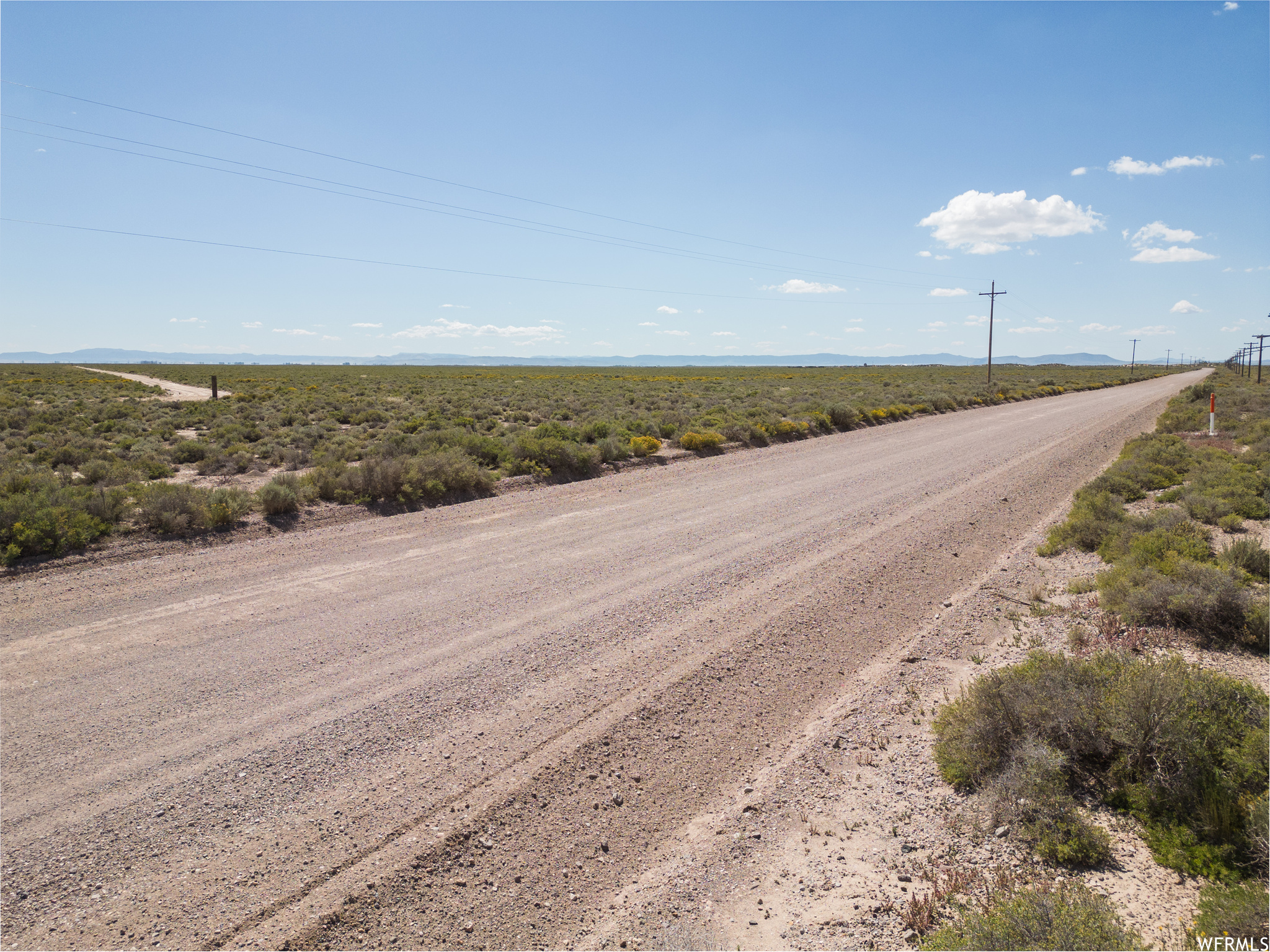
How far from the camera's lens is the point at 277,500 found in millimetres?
11266

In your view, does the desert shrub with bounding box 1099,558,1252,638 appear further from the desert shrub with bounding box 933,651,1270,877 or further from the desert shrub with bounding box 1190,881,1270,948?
the desert shrub with bounding box 1190,881,1270,948

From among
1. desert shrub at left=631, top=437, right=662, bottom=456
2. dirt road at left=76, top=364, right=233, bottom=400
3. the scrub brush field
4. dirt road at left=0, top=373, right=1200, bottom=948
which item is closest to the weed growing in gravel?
dirt road at left=0, top=373, right=1200, bottom=948

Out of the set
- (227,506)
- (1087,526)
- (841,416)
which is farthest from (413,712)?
(841,416)

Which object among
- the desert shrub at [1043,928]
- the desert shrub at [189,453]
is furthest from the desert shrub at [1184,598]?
the desert shrub at [189,453]

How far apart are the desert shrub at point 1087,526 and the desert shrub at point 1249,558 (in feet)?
5.75

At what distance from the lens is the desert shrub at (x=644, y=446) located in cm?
1834

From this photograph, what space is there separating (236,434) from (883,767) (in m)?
22.6

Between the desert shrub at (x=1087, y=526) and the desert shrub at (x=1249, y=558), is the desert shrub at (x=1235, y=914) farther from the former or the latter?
the desert shrub at (x=1087, y=526)

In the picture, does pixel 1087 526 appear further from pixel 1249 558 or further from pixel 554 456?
pixel 554 456

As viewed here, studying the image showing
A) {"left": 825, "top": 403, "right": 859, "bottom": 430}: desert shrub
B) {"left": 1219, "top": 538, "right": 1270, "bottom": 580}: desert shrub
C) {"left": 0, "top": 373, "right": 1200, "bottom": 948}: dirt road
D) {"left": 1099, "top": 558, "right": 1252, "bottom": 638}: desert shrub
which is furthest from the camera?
{"left": 825, "top": 403, "right": 859, "bottom": 430}: desert shrub

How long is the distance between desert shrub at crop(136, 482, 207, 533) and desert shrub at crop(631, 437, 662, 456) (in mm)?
10445

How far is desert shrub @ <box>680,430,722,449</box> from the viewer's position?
1986 cm

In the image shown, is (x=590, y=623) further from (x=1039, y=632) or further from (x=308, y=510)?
(x=308, y=510)

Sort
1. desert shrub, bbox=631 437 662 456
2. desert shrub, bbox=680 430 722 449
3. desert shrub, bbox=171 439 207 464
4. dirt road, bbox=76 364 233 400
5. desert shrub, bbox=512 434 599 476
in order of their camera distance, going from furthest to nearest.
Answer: dirt road, bbox=76 364 233 400 → desert shrub, bbox=680 430 722 449 → desert shrub, bbox=631 437 662 456 → desert shrub, bbox=171 439 207 464 → desert shrub, bbox=512 434 599 476
